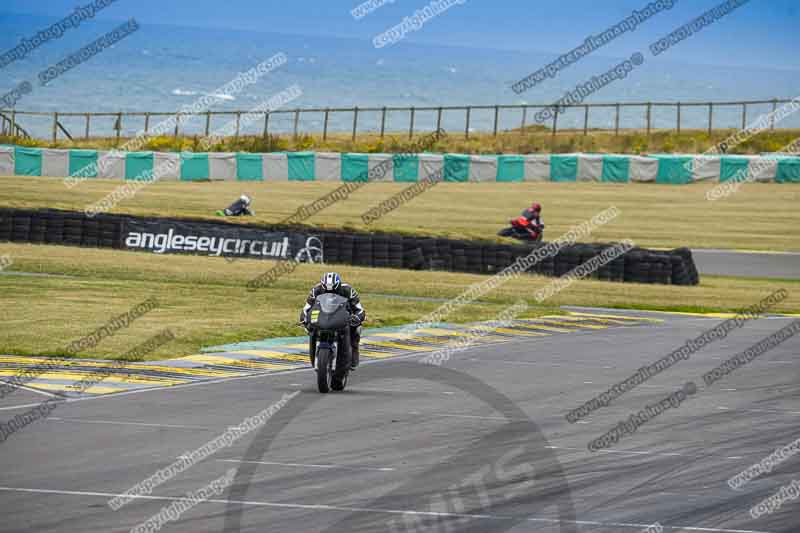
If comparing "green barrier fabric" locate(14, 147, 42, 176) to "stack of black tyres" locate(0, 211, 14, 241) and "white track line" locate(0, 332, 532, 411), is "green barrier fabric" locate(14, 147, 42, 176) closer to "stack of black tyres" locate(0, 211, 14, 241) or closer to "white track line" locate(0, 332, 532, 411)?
"stack of black tyres" locate(0, 211, 14, 241)

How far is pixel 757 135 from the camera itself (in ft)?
198

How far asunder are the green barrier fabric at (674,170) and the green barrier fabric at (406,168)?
10.2 meters

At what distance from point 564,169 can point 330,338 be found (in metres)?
38.6

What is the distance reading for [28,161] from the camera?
159 feet

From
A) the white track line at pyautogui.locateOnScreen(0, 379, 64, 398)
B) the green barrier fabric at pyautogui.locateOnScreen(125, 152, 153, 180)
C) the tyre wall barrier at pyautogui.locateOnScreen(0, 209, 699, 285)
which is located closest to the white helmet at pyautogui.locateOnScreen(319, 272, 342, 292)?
the white track line at pyautogui.locateOnScreen(0, 379, 64, 398)

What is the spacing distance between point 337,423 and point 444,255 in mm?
17783

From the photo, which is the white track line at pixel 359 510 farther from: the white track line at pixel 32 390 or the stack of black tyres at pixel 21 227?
the stack of black tyres at pixel 21 227

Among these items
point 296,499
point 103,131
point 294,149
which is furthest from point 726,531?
point 103,131

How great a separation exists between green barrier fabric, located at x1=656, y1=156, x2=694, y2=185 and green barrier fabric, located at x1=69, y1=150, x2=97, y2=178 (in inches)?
913

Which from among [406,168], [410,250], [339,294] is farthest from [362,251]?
[406,168]

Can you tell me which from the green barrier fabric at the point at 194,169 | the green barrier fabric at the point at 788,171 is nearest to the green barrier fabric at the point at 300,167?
the green barrier fabric at the point at 194,169

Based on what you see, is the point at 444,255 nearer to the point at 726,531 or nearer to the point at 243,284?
the point at 243,284

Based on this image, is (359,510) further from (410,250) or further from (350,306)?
(410,250)

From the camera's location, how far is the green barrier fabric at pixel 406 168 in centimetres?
5125
